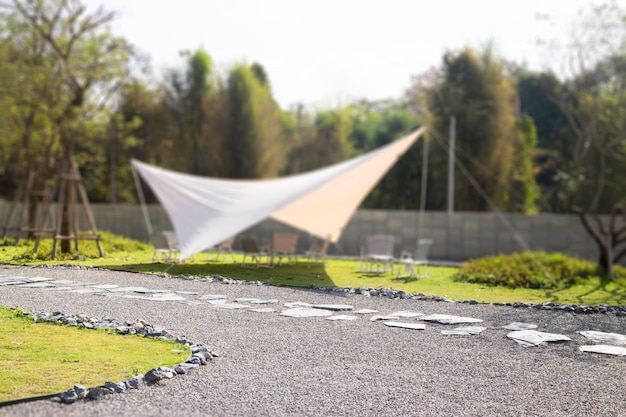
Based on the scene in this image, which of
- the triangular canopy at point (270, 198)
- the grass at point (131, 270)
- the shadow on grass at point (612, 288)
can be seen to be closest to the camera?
the grass at point (131, 270)

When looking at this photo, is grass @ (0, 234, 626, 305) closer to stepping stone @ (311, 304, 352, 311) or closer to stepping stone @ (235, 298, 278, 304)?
stepping stone @ (235, 298, 278, 304)

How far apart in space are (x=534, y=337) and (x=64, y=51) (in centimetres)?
1061

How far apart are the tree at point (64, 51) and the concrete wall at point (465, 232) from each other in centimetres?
233

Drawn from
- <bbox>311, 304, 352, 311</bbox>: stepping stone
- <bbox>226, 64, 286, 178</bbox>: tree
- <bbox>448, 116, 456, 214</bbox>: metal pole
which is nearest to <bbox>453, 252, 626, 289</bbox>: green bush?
<bbox>311, 304, 352, 311</bbox>: stepping stone

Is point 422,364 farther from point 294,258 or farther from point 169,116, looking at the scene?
point 169,116

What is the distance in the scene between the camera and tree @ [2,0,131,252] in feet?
42.3

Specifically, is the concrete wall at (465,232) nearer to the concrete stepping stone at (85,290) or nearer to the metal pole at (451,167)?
the metal pole at (451,167)

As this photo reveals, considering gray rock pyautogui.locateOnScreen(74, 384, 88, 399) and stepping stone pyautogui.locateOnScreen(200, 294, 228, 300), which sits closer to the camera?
gray rock pyautogui.locateOnScreen(74, 384, 88, 399)

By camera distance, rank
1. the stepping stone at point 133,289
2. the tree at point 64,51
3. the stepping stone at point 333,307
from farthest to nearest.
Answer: the tree at point 64,51 → the stepping stone at point 133,289 → the stepping stone at point 333,307

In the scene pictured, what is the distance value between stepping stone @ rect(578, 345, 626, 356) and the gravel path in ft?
0.35

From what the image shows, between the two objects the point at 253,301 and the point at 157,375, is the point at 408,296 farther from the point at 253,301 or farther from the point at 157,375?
the point at 157,375

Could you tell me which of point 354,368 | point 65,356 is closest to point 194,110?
point 65,356

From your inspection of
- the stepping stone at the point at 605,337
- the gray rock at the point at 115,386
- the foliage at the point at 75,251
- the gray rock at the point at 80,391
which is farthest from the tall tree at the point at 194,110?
the gray rock at the point at 80,391

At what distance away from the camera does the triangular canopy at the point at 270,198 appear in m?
9.48
